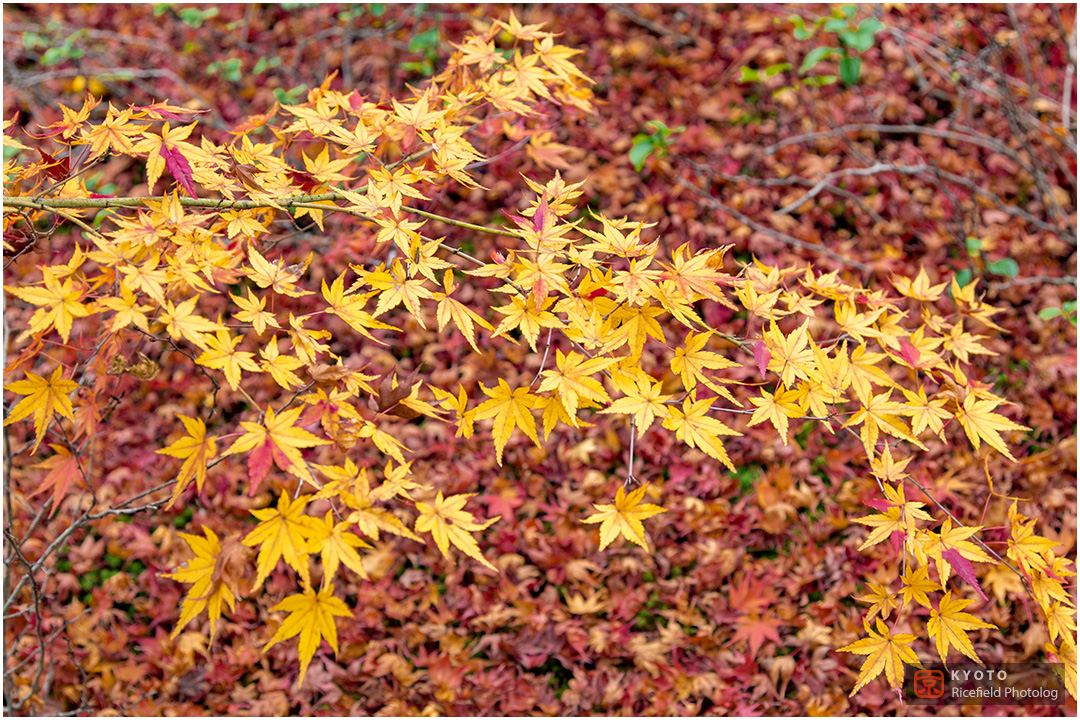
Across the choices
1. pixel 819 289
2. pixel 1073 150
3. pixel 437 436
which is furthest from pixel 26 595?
pixel 1073 150

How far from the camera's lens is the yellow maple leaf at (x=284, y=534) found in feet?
4.23

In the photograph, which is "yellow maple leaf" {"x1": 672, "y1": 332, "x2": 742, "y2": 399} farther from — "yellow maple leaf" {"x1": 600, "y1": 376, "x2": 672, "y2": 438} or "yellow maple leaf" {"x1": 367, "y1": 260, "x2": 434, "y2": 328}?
"yellow maple leaf" {"x1": 367, "y1": 260, "x2": 434, "y2": 328}

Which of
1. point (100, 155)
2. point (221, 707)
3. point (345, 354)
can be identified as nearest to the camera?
point (100, 155)

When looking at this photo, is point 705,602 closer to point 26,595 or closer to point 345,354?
point 345,354

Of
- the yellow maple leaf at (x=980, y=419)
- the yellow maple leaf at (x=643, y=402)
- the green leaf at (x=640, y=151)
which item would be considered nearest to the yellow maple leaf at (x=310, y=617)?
the yellow maple leaf at (x=643, y=402)

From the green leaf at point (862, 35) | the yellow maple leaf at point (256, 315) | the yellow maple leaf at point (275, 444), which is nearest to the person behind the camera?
the yellow maple leaf at point (275, 444)

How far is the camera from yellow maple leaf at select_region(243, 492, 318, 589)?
50.8 inches

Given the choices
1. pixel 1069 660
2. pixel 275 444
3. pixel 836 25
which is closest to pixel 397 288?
pixel 275 444

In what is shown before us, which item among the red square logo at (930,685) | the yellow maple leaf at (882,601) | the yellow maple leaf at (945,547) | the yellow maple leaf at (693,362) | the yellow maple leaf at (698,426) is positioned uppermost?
the yellow maple leaf at (693,362)

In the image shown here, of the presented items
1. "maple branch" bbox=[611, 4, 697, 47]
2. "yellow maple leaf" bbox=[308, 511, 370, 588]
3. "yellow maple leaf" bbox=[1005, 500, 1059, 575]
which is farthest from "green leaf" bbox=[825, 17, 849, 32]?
"yellow maple leaf" bbox=[308, 511, 370, 588]

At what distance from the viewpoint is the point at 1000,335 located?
3.38 meters

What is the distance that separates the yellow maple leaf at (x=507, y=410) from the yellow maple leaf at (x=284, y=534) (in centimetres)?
39

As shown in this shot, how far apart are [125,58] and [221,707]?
4466 millimetres

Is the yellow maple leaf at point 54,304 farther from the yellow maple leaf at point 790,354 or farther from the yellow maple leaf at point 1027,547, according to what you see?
the yellow maple leaf at point 1027,547
